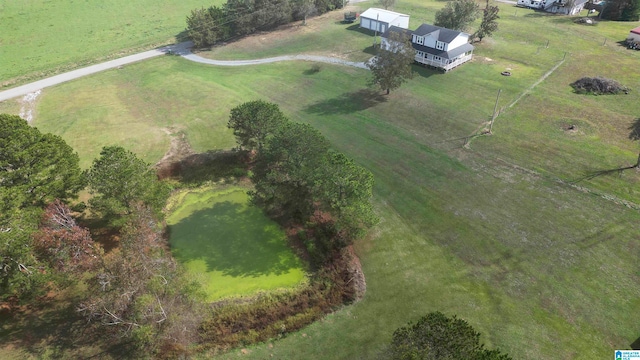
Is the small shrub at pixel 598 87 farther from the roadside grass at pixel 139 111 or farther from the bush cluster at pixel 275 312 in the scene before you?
the roadside grass at pixel 139 111

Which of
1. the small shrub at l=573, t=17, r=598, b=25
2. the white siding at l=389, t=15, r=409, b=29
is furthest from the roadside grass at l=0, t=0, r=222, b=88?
the small shrub at l=573, t=17, r=598, b=25

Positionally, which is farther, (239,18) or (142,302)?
(239,18)

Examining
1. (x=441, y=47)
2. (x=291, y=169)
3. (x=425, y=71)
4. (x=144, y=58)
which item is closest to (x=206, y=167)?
(x=291, y=169)

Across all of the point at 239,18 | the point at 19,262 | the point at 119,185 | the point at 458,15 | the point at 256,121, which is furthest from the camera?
the point at 239,18

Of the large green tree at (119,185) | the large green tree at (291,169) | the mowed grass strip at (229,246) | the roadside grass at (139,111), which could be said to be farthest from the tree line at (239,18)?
the large green tree at (291,169)

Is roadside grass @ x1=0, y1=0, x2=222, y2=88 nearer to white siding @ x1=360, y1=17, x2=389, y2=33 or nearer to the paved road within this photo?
the paved road

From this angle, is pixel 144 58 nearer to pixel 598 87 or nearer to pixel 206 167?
pixel 206 167

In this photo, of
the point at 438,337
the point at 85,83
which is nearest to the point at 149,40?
the point at 85,83
